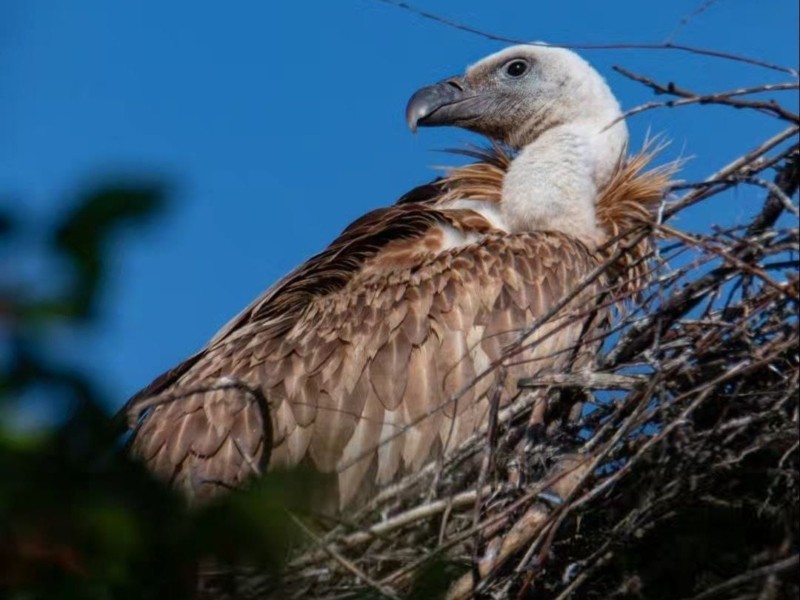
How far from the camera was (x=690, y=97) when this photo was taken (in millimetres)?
4262

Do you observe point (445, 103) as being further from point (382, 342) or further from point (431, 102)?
point (382, 342)

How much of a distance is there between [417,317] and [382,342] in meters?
0.18

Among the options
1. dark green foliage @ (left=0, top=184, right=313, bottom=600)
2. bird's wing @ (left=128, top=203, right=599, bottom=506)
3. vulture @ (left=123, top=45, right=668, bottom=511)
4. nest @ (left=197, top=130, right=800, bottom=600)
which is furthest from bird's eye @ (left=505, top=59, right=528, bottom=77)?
dark green foliage @ (left=0, top=184, right=313, bottom=600)

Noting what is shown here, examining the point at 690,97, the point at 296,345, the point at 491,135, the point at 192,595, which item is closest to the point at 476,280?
the point at 296,345

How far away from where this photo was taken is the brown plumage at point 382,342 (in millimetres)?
5699

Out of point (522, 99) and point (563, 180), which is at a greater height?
point (522, 99)

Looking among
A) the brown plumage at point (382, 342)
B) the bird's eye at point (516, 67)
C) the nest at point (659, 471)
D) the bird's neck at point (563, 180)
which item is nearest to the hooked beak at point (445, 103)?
the bird's eye at point (516, 67)

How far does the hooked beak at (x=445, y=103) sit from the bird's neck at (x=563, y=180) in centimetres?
59

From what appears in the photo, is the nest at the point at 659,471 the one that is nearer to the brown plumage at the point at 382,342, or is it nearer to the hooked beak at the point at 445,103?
the brown plumage at the point at 382,342

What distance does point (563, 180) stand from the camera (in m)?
6.43

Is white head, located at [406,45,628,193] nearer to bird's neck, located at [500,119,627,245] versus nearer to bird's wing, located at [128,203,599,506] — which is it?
bird's neck, located at [500,119,627,245]

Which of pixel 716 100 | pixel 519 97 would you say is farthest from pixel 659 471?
pixel 519 97

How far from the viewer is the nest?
4.18m

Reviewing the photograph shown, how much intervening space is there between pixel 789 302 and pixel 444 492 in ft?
4.01
